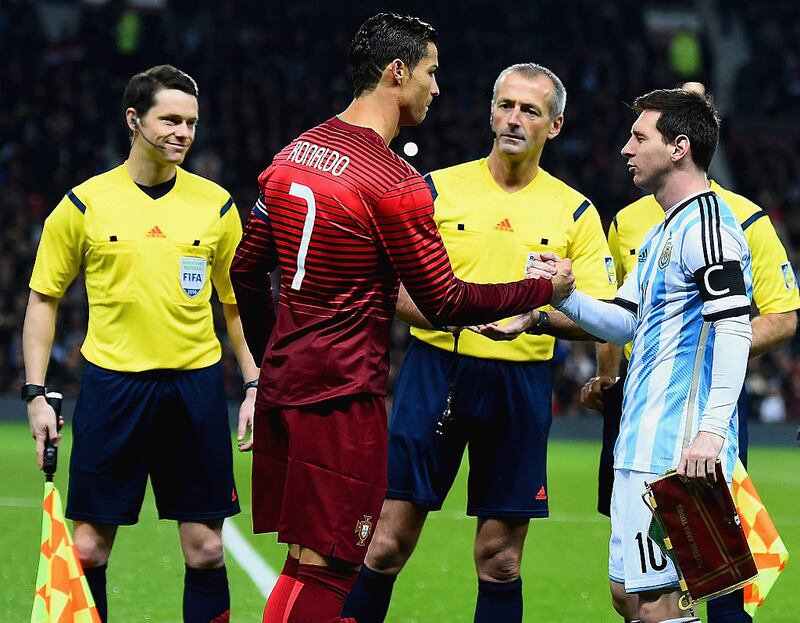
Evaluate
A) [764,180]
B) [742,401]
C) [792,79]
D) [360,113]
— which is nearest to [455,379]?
[742,401]

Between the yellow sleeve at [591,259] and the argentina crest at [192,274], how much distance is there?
1413mm

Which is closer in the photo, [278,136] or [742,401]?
[742,401]

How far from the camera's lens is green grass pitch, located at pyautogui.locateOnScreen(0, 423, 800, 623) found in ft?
21.0

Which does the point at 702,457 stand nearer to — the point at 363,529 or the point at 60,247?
the point at 363,529

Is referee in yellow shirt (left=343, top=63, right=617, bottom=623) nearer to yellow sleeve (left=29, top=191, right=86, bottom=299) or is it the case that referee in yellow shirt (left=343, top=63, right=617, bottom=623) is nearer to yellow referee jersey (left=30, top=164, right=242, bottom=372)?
yellow referee jersey (left=30, top=164, right=242, bottom=372)

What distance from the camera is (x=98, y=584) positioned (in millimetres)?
A: 4809

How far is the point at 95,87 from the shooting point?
816 inches

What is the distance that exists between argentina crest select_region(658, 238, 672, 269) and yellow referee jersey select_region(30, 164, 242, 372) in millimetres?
1774

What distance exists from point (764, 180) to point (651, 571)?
1921cm

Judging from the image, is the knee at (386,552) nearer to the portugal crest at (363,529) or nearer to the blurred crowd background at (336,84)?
the portugal crest at (363,529)

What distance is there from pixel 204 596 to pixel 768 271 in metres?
2.48

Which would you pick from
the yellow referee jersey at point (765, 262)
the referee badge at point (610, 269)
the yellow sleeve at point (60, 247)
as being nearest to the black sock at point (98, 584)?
the yellow sleeve at point (60, 247)

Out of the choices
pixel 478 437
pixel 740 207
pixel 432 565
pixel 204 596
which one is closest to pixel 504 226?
pixel 478 437

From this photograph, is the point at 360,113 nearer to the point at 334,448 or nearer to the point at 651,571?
the point at 334,448
